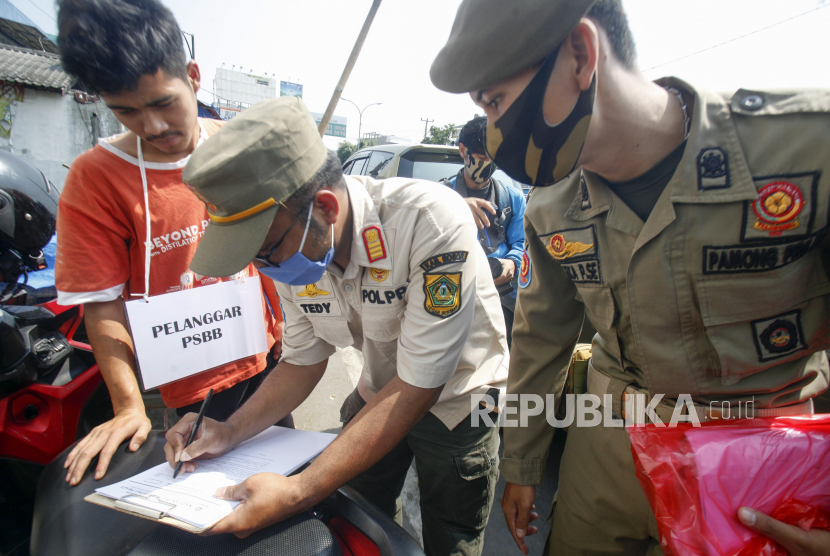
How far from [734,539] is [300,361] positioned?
1.27m

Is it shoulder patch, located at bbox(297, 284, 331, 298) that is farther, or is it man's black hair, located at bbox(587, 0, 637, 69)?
shoulder patch, located at bbox(297, 284, 331, 298)

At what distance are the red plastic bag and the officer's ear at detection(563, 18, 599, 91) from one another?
30.2 inches

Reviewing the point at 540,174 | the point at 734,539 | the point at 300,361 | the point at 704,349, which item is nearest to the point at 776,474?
the point at 734,539

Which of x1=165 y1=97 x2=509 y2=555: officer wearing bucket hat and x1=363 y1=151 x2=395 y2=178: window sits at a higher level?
x1=363 y1=151 x2=395 y2=178: window

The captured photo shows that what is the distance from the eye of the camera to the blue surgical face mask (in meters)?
1.13

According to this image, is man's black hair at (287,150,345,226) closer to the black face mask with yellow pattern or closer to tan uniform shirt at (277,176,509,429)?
tan uniform shirt at (277,176,509,429)

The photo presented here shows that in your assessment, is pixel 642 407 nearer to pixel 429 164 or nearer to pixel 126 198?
pixel 126 198

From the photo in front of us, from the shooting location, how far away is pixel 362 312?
1.33 meters

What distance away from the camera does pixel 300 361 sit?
4.81ft

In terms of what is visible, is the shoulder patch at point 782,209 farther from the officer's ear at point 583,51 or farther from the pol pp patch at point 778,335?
the officer's ear at point 583,51

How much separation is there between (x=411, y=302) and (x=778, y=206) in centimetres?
86

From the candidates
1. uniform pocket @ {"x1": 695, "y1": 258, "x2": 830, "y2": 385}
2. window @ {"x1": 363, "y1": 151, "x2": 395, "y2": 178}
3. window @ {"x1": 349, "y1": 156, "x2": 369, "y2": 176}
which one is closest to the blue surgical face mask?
uniform pocket @ {"x1": 695, "y1": 258, "x2": 830, "y2": 385}

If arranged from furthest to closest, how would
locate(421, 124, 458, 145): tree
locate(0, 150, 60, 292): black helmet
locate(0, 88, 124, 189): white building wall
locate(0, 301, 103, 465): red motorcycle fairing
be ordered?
locate(421, 124, 458, 145): tree
locate(0, 88, 124, 189): white building wall
locate(0, 150, 60, 292): black helmet
locate(0, 301, 103, 465): red motorcycle fairing

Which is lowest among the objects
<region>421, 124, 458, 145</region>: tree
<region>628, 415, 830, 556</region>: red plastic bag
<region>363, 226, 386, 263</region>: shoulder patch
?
<region>628, 415, 830, 556</region>: red plastic bag
